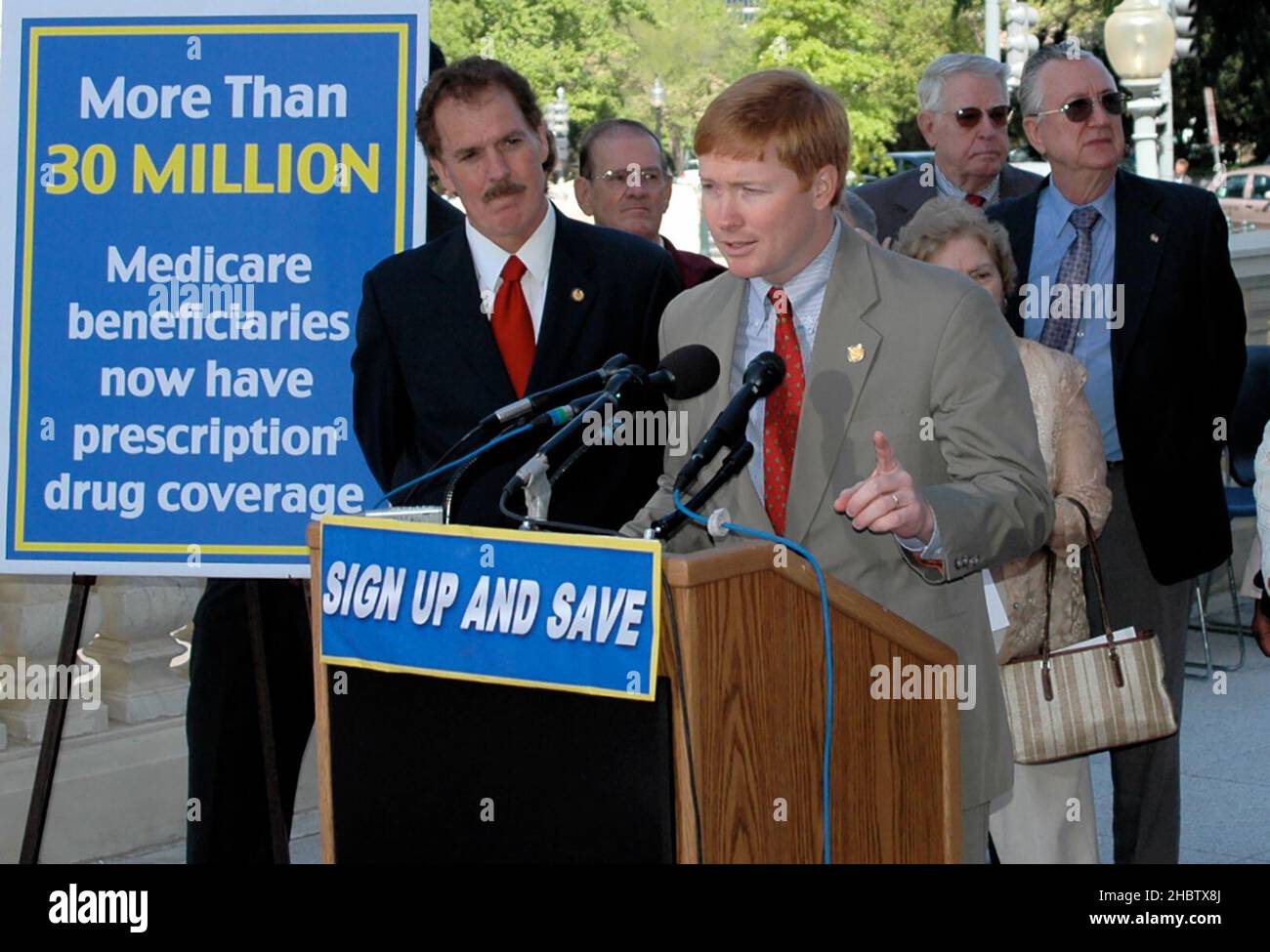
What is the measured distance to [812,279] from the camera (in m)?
3.31

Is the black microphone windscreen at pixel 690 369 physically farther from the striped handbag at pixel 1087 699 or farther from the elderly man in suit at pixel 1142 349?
the elderly man in suit at pixel 1142 349

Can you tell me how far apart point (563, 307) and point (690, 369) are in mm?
1255

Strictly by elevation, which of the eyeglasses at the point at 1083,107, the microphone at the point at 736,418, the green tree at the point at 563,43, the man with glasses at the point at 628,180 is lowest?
the microphone at the point at 736,418

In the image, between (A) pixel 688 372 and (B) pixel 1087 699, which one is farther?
(B) pixel 1087 699

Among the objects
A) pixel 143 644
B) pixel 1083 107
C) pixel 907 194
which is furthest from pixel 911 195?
pixel 143 644

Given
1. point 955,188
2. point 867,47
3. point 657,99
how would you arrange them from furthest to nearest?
point 867,47 → point 657,99 → point 955,188

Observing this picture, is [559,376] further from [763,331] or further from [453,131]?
[763,331]

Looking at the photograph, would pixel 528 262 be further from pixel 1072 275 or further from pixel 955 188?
pixel 955 188

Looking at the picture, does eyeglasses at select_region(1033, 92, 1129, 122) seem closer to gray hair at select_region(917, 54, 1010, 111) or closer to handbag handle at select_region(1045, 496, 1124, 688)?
gray hair at select_region(917, 54, 1010, 111)

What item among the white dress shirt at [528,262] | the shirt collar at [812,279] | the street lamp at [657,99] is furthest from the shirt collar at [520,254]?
the street lamp at [657,99]

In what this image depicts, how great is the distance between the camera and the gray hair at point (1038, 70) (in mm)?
5273

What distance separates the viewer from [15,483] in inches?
177

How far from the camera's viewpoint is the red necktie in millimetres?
4223

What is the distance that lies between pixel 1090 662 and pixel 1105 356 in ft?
3.33
